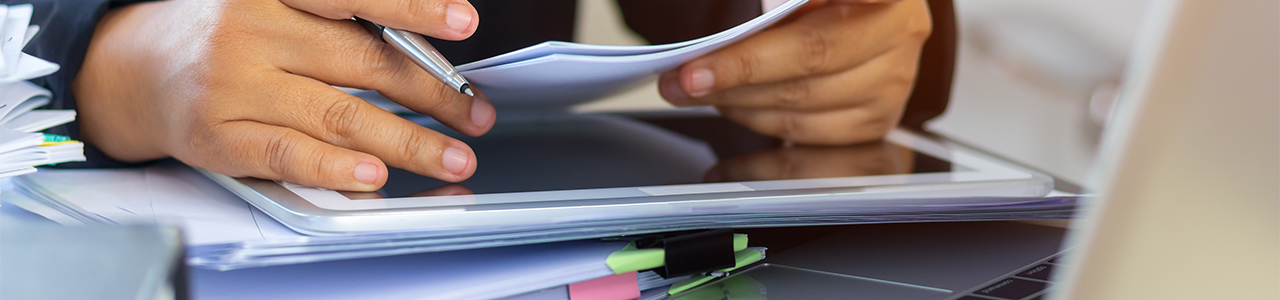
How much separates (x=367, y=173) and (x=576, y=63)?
0.39ft

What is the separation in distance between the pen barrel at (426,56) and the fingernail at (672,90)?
20cm

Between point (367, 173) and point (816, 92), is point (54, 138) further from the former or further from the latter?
point (816, 92)

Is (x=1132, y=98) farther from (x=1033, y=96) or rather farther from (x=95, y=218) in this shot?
(x=1033, y=96)

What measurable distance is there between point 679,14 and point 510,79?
588mm

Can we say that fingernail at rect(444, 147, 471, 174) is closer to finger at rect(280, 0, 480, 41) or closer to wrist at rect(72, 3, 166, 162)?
finger at rect(280, 0, 480, 41)

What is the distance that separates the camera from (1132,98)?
14 cm

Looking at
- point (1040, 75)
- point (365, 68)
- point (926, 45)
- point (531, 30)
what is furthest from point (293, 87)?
point (1040, 75)

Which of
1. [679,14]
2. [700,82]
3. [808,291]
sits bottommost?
[808,291]

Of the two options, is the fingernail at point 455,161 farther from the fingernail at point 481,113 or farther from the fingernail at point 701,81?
the fingernail at point 701,81

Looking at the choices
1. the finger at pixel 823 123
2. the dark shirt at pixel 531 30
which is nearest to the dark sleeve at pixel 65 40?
the dark shirt at pixel 531 30

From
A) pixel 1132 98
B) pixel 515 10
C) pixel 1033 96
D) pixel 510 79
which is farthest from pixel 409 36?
pixel 1033 96

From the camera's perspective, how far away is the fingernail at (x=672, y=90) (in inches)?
21.1

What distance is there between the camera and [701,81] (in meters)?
0.51

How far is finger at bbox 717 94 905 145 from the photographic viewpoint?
1.99 feet
